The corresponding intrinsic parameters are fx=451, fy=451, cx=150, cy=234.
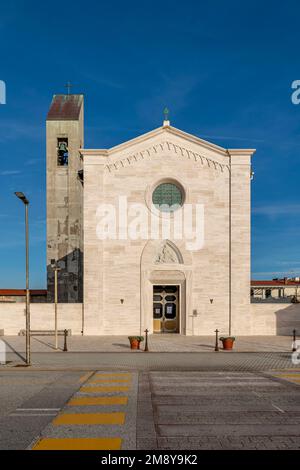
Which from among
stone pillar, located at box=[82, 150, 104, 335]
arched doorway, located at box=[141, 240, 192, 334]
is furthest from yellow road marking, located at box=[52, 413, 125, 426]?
arched doorway, located at box=[141, 240, 192, 334]

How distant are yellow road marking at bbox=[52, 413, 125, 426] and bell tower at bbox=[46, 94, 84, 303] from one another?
1316 inches

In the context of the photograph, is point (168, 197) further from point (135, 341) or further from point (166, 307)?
point (135, 341)

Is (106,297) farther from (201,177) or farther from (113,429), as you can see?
(113,429)

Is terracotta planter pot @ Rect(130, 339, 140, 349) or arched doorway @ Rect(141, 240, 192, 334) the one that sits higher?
arched doorway @ Rect(141, 240, 192, 334)

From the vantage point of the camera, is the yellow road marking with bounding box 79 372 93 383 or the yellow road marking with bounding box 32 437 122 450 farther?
the yellow road marking with bounding box 79 372 93 383

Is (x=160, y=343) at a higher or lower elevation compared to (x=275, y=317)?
lower

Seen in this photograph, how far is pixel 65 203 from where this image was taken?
148 ft

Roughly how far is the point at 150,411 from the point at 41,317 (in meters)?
22.5

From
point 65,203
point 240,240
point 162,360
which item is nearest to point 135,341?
point 162,360

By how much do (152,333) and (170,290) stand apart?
11.1 ft

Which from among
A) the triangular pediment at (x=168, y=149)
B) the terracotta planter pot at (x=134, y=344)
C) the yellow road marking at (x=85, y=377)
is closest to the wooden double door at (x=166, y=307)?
the terracotta planter pot at (x=134, y=344)

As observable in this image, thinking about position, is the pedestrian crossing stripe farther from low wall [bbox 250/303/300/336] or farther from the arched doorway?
low wall [bbox 250/303/300/336]

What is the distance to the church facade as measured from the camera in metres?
32.3
